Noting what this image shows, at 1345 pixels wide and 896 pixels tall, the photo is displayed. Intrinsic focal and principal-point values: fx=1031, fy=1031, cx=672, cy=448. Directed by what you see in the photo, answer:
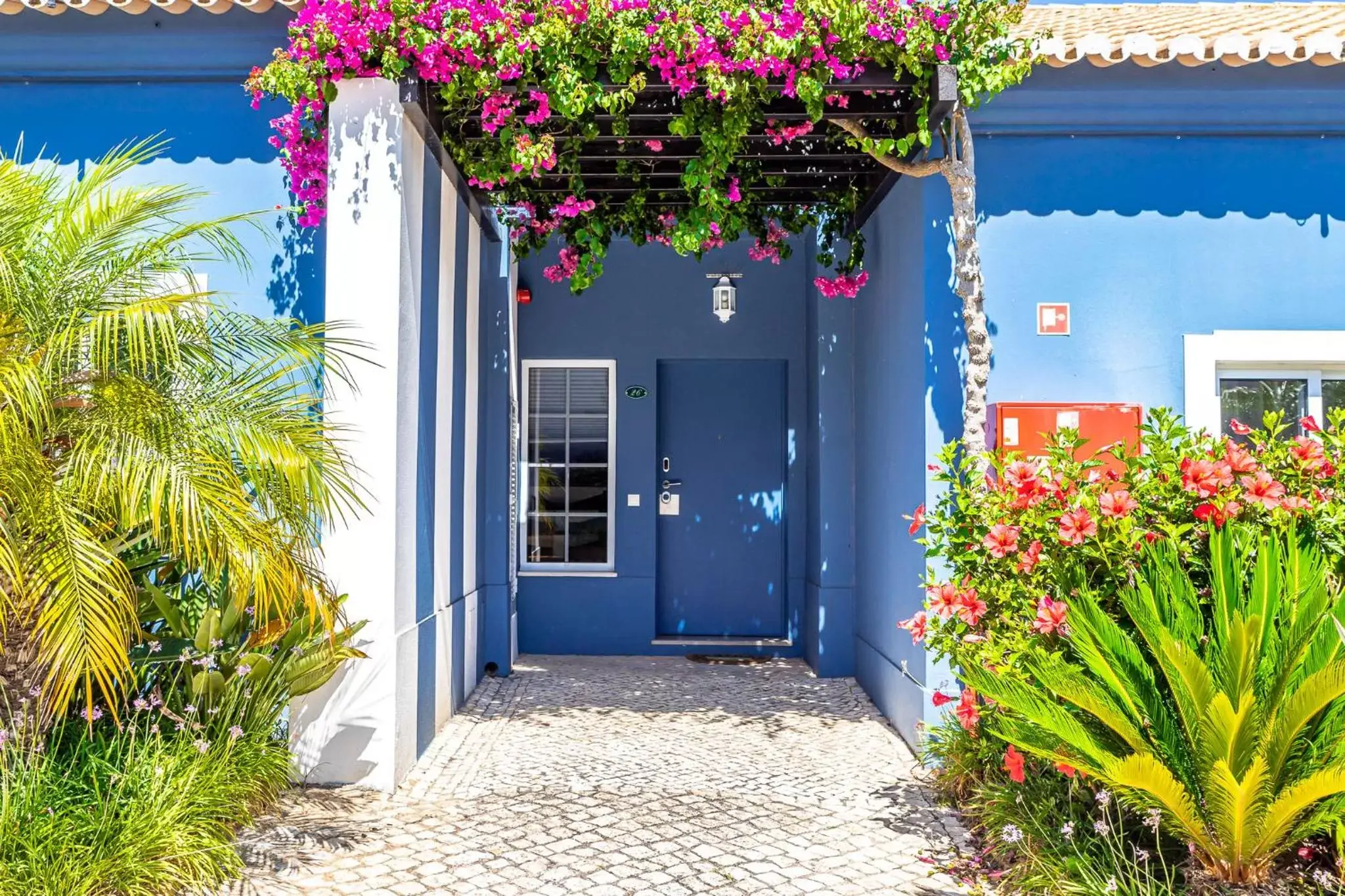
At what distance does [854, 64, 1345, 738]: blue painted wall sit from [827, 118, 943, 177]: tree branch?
0.24m

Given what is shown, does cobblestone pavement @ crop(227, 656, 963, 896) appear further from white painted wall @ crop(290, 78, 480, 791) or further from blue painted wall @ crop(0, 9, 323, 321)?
blue painted wall @ crop(0, 9, 323, 321)

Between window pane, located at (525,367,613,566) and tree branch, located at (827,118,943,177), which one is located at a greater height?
tree branch, located at (827,118,943,177)

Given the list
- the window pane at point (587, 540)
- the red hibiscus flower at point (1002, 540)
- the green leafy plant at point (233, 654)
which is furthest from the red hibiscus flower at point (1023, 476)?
the window pane at point (587, 540)

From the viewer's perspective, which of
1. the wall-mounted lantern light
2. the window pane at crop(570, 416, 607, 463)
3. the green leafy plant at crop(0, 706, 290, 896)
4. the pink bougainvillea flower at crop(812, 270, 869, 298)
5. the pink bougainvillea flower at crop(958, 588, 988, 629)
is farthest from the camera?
the window pane at crop(570, 416, 607, 463)

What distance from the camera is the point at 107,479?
327 cm

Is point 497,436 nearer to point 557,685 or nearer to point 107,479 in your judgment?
point 557,685

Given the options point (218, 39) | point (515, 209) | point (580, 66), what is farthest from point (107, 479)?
point (515, 209)

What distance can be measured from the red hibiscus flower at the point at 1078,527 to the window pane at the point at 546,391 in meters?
5.01

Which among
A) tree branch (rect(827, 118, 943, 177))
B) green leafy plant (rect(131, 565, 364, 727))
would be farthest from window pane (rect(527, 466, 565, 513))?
tree branch (rect(827, 118, 943, 177))

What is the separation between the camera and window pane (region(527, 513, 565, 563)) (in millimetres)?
7992

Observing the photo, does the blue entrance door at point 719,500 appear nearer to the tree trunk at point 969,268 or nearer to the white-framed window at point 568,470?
the white-framed window at point 568,470

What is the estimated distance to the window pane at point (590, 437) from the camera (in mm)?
7949

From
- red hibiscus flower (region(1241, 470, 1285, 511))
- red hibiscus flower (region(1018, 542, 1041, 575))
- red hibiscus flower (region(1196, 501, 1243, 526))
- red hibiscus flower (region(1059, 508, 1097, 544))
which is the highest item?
red hibiscus flower (region(1241, 470, 1285, 511))

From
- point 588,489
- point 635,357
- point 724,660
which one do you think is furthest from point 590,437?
point 724,660
